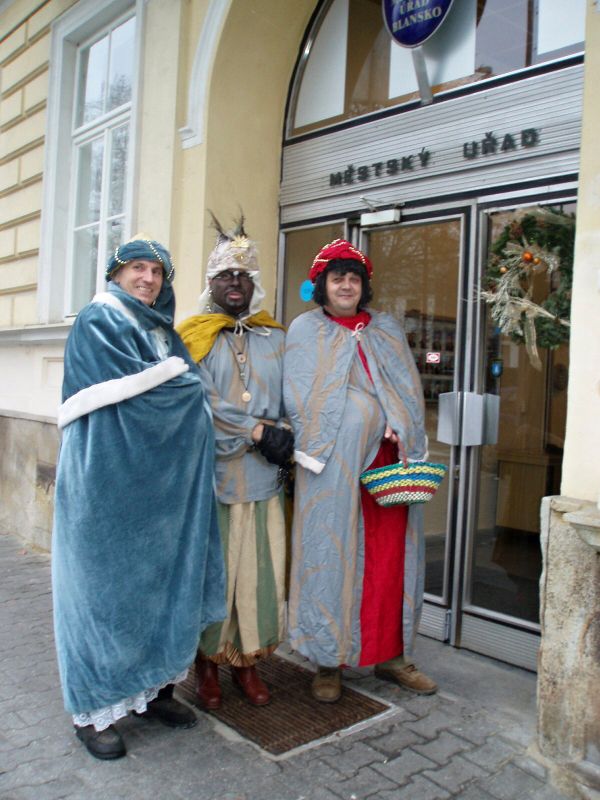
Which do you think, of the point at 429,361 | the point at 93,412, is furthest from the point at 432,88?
the point at 93,412

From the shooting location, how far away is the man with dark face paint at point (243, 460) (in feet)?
10.3

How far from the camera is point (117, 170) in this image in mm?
5992

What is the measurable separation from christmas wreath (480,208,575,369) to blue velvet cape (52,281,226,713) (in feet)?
4.52

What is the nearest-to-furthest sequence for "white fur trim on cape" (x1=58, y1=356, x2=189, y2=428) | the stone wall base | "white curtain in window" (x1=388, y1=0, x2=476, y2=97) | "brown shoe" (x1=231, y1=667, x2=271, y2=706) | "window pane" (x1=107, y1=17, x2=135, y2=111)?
"white fur trim on cape" (x1=58, y1=356, x2=189, y2=428)
"brown shoe" (x1=231, y1=667, x2=271, y2=706)
"white curtain in window" (x1=388, y1=0, x2=476, y2=97)
"window pane" (x1=107, y1=17, x2=135, y2=111)
the stone wall base

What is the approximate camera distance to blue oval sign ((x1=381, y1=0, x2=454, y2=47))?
4.02 meters

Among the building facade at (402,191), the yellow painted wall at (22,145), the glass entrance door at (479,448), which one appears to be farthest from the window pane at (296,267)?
the yellow painted wall at (22,145)

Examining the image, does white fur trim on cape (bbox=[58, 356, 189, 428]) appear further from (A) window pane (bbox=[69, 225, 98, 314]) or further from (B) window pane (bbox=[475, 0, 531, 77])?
(A) window pane (bbox=[69, 225, 98, 314])

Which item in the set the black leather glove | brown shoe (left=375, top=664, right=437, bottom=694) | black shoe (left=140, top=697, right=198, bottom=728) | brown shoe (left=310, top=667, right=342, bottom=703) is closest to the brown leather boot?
black shoe (left=140, top=697, right=198, bottom=728)

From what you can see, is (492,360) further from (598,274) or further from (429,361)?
(598,274)

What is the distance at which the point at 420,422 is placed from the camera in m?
3.31

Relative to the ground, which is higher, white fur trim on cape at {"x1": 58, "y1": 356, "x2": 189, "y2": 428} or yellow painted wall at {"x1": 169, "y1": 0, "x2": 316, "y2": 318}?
yellow painted wall at {"x1": 169, "y1": 0, "x2": 316, "y2": 318}

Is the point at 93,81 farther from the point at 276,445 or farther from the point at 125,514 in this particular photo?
the point at 125,514

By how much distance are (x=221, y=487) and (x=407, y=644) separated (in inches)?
43.2

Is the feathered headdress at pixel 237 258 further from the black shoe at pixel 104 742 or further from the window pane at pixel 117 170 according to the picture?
the window pane at pixel 117 170
